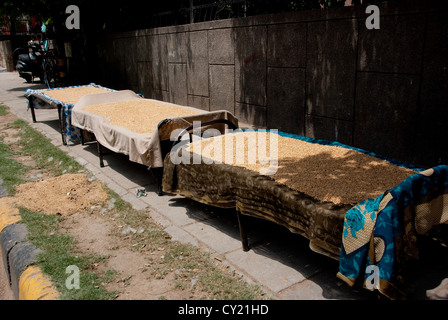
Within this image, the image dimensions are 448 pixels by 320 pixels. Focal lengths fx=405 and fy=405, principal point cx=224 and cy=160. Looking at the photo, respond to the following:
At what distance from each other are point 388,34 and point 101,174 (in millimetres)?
4668

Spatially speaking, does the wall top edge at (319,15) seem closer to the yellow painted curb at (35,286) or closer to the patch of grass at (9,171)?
the patch of grass at (9,171)

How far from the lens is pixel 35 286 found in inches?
136

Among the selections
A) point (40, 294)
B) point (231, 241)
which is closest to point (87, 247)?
point (40, 294)

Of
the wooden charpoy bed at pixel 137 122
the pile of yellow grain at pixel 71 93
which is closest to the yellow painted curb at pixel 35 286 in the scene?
the wooden charpoy bed at pixel 137 122

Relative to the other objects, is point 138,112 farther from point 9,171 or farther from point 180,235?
point 180,235

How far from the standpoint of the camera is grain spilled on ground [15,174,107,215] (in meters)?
5.17

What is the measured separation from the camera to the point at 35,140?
8.62 metres

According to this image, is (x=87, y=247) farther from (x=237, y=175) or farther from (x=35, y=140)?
(x=35, y=140)

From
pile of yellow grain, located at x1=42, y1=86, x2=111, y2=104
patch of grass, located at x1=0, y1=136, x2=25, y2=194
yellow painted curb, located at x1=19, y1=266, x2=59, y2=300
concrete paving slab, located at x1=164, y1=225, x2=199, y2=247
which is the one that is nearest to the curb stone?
yellow painted curb, located at x1=19, y1=266, x2=59, y2=300

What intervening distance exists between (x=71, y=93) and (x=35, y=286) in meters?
6.91

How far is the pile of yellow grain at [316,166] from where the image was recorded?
3447mm

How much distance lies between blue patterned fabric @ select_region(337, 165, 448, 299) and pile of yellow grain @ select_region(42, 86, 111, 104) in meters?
6.99

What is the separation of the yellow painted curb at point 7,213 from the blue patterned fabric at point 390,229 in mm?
3739

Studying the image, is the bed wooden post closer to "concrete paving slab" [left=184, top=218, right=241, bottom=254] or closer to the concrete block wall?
"concrete paving slab" [left=184, top=218, right=241, bottom=254]
